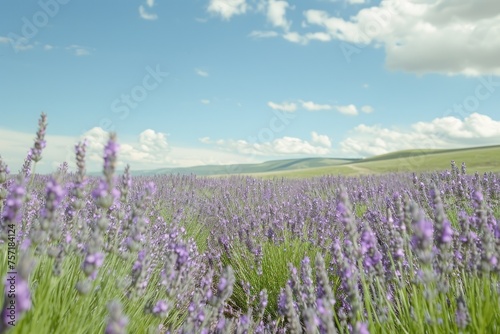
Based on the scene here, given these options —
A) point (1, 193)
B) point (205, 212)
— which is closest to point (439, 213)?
point (1, 193)

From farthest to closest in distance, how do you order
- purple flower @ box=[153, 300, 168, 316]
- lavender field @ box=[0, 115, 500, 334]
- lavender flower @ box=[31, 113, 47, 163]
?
lavender flower @ box=[31, 113, 47, 163], purple flower @ box=[153, 300, 168, 316], lavender field @ box=[0, 115, 500, 334]

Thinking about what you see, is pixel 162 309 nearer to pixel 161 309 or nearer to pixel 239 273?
pixel 161 309

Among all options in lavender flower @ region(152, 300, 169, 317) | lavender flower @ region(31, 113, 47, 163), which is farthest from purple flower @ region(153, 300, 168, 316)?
lavender flower @ region(31, 113, 47, 163)

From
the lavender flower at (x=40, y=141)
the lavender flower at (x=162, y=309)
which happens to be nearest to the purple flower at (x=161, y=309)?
the lavender flower at (x=162, y=309)

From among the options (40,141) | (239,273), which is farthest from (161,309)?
(239,273)

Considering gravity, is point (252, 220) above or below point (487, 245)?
below

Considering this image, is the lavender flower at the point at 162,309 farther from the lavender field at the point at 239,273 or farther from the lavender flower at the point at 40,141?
the lavender flower at the point at 40,141

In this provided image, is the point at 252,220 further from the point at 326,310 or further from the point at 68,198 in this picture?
the point at 326,310

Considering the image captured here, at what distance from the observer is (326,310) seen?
1299mm

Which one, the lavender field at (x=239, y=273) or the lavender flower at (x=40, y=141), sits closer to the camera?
the lavender field at (x=239, y=273)

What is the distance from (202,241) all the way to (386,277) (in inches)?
157

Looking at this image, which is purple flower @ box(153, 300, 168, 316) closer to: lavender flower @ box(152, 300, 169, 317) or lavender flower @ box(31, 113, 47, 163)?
lavender flower @ box(152, 300, 169, 317)

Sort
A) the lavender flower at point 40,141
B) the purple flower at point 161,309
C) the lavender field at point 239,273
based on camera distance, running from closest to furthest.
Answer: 1. the lavender field at point 239,273
2. the purple flower at point 161,309
3. the lavender flower at point 40,141

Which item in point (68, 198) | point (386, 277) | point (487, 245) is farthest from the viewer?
point (68, 198)
